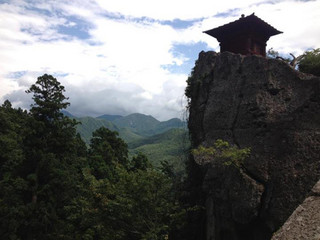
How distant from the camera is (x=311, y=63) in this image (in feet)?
69.2

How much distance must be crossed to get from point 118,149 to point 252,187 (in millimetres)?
31611

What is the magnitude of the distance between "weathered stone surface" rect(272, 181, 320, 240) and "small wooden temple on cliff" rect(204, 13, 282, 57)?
66.4 ft

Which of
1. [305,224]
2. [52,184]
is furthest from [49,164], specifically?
[305,224]

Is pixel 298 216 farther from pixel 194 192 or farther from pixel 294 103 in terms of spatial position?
pixel 194 192

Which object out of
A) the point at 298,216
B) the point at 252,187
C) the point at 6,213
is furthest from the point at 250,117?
the point at 6,213

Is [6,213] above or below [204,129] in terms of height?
below

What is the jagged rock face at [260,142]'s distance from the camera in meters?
14.5

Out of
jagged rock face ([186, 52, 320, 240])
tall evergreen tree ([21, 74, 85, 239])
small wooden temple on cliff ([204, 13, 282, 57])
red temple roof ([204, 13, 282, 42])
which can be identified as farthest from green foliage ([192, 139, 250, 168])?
tall evergreen tree ([21, 74, 85, 239])

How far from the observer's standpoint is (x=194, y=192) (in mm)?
19281

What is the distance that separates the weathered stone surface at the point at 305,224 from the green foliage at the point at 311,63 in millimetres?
20230

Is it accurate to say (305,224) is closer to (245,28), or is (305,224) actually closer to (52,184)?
(245,28)

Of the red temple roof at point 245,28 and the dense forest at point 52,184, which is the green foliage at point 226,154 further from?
the red temple roof at point 245,28

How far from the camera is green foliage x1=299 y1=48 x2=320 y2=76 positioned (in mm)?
20812

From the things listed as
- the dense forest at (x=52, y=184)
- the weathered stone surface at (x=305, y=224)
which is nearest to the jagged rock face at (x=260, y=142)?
the dense forest at (x=52, y=184)
